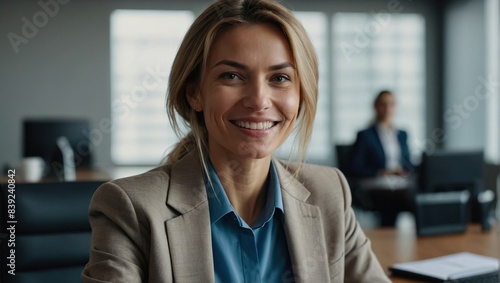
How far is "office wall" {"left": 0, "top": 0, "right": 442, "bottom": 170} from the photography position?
6824 millimetres

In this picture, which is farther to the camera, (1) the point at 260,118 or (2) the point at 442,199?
(2) the point at 442,199

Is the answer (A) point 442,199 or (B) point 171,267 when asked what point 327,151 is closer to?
(A) point 442,199

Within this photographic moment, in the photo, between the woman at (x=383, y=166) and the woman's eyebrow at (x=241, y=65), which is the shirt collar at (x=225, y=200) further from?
the woman at (x=383, y=166)

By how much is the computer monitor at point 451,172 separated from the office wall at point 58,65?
4.75 metres

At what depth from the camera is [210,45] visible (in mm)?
1324

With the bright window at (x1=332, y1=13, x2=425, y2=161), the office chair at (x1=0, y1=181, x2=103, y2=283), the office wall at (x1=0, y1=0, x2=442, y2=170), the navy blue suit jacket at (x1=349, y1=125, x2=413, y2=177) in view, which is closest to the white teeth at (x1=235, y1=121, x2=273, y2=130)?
the office chair at (x1=0, y1=181, x2=103, y2=283)

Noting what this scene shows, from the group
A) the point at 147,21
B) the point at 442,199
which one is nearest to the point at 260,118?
the point at 442,199

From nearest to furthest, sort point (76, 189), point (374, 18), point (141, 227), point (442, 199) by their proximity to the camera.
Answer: point (141, 227)
point (76, 189)
point (442, 199)
point (374, 18)

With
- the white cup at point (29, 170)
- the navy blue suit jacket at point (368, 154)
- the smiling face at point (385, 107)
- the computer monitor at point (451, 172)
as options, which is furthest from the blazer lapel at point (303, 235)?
the smiling face at point (385, 107)

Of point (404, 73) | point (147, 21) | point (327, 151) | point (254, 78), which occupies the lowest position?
point (327, 151)

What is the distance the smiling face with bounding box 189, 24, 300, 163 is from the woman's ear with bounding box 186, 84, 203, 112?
0.09 feet

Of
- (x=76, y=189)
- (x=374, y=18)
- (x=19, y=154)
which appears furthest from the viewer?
(x=374, y=18)

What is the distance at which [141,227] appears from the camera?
1.25 metres

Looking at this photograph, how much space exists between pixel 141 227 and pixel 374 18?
673 centimetres
